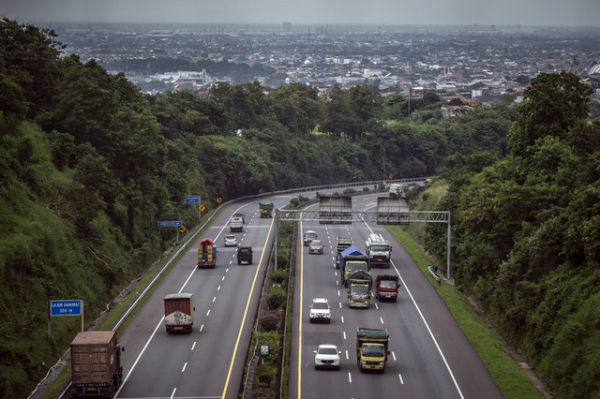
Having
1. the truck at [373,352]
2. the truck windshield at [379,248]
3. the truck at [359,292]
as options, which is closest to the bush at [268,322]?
the truck at [373,352]

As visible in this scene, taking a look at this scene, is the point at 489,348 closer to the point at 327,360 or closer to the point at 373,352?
the point at 373,352

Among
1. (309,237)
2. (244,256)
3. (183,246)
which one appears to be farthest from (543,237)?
(183,246)

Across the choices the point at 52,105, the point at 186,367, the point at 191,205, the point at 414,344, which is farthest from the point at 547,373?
the point at 191,205

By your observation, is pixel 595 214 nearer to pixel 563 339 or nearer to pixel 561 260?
pixel 561 260

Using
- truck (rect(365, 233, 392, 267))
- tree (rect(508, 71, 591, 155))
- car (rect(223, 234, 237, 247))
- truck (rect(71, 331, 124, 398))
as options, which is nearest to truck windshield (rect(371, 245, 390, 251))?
truck (rect(365, 233, 392, 267))

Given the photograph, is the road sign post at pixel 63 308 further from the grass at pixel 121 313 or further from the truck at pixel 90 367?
the truck at pixel 90 367

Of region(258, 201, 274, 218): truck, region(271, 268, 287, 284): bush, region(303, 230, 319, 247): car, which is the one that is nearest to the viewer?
region(271, 268, 287, 284): bush

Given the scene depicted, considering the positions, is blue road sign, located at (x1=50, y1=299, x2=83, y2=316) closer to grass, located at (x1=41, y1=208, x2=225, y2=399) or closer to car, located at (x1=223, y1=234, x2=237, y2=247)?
grass, located at (x1=41, y1=208, x2=225, y2=399)
